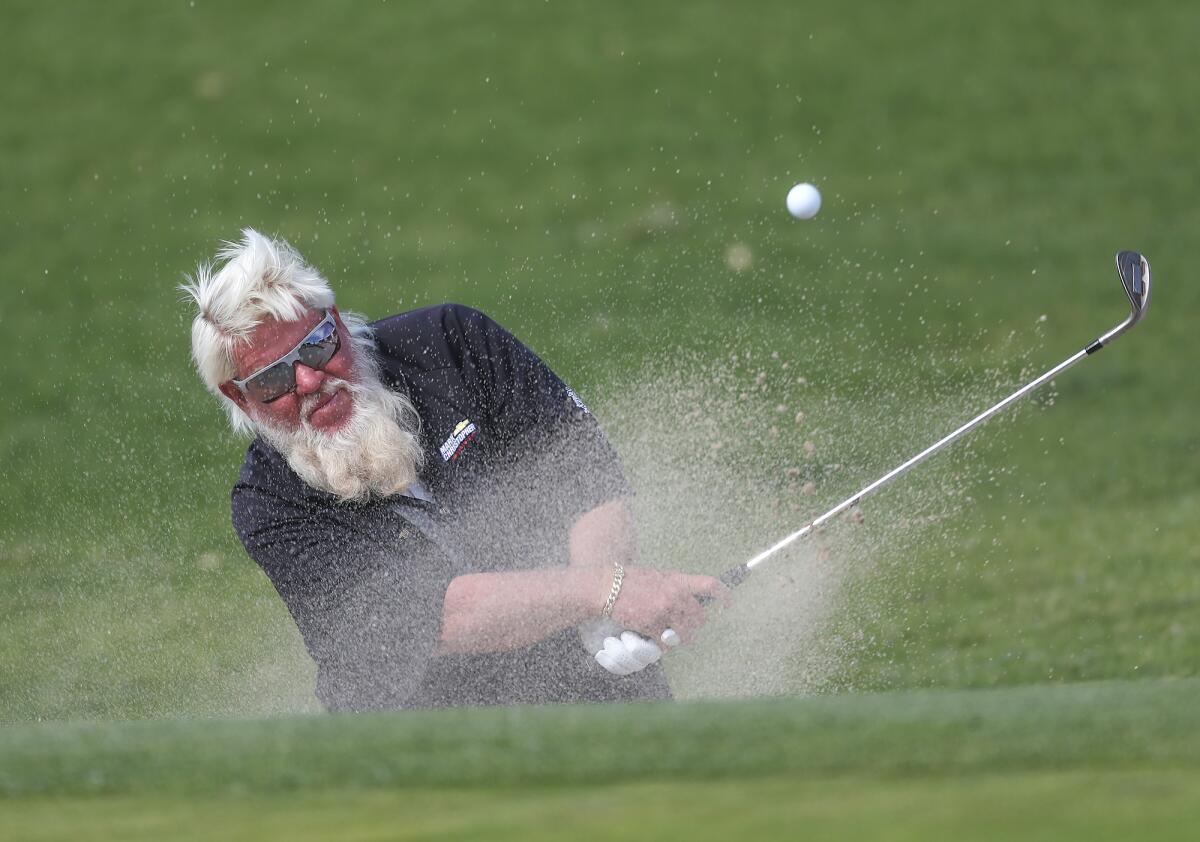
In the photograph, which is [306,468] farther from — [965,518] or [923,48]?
[923,48]

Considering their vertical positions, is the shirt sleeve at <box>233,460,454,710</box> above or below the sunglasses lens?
below

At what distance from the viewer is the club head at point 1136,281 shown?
4.51m

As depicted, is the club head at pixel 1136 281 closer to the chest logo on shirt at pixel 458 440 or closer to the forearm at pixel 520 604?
the forearm at pixel 520 604

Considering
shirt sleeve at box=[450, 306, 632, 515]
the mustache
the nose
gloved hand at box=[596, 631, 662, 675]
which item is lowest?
gloved hand at box=[596, 631, 662, 675]

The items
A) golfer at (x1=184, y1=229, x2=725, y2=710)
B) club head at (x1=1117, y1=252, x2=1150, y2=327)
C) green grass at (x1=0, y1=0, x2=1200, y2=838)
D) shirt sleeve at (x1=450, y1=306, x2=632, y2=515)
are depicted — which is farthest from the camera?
→ club head at (x1=1117, y1=252, x2=1150, y2=327)

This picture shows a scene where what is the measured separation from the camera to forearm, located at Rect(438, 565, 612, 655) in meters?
3.98

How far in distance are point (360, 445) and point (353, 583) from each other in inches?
14.7

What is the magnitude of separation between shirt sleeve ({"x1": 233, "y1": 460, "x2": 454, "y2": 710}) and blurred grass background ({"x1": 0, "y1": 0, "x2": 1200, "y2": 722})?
1.10m

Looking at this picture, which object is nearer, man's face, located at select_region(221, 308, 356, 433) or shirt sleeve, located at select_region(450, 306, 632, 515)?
man's face, located at select_region(221, 308, 356, 433)

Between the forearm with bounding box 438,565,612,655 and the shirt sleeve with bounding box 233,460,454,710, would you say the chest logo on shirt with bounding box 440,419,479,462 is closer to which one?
the shirt sleeve with bounding box 233,460,454,710

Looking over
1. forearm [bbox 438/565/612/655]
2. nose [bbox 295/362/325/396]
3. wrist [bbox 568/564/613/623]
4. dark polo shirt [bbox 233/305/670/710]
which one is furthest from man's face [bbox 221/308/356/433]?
wrist [bbox 568/564/613/623]

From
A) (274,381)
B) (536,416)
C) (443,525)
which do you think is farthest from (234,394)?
(536,416)

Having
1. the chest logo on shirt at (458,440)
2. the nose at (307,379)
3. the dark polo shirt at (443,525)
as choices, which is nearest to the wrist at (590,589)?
the dark polo shirt at (443,525)

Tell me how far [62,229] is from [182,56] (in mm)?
2344
